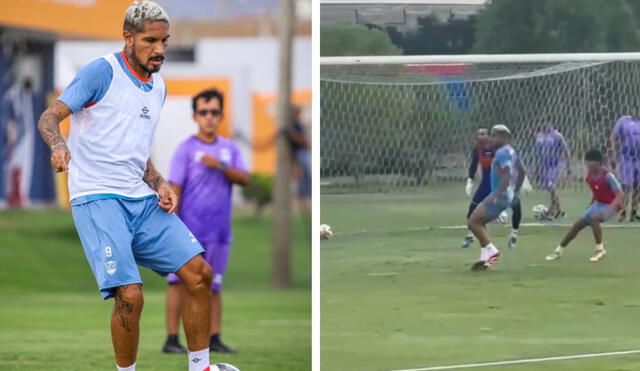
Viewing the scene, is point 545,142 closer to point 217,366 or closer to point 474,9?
point 474,9

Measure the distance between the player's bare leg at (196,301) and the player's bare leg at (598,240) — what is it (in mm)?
2273

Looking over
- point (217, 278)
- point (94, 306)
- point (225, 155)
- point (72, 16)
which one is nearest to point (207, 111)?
point (225, 155)

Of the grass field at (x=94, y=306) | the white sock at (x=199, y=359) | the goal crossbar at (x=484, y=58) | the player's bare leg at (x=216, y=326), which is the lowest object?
the grass field at (x=94, y=306)

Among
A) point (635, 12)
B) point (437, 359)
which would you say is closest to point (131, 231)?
point (437, 359)

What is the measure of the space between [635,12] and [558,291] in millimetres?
1497

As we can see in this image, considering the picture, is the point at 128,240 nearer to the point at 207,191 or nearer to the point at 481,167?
the point at 481,167

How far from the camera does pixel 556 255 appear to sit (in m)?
7.01

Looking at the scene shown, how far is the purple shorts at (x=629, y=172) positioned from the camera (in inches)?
283

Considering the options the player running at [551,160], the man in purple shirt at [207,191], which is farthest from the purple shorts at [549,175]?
the man in purple shirt at [207,191]

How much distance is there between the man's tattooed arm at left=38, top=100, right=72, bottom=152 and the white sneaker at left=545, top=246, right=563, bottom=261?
2.73 metres

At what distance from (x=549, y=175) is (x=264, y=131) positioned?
1042cm

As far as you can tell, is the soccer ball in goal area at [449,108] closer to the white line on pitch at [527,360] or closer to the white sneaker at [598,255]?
the white sneaker at [598,255]

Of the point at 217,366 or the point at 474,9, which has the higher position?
the point at 474,9

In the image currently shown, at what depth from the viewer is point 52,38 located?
14961 mm
